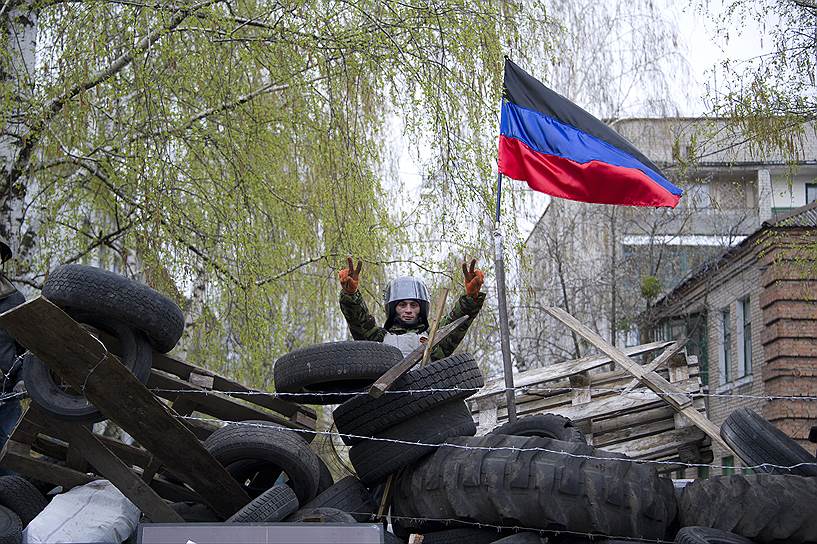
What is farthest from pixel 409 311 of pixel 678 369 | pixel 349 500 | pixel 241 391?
pixel 678 369

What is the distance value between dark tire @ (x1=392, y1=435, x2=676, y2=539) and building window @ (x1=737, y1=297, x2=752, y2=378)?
15.6 metres

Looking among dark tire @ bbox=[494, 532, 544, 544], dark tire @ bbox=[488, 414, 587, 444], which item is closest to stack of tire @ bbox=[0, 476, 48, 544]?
dark tire @ bbox=[494, 532, 544, 544]

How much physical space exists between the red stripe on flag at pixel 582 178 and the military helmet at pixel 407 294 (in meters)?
1.24

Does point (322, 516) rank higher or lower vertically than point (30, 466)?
lower

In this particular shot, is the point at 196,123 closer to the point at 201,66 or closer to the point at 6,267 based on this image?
the point at 201,66

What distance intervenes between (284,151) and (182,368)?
6.02 meters

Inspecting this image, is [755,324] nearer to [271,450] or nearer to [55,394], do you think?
[271,450]

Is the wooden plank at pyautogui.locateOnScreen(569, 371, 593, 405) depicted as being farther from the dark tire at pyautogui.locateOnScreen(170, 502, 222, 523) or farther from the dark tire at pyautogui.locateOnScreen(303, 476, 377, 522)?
the dark tire at pyautogui.locateOnScreen(170, 502, 222, 523)

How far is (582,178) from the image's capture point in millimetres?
7645

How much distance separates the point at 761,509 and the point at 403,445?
1916 millimetres

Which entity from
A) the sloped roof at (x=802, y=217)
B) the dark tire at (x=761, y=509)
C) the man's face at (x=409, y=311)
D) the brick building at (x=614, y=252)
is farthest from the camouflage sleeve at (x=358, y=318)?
the brick building at (x=614, y=252)

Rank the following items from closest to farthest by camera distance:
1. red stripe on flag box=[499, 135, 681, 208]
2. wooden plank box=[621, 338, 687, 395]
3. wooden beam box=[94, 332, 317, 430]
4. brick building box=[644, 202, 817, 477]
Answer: wooden beam box=[94, 332, 317, 430] < red stripe on flag box=[499, 135, 681, 208] < wooden plank box=[621, 338, 687, 395] < brick building box=[644, 202, 817, 477]

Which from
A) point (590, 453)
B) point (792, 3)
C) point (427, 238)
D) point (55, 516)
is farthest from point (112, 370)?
point (427, 238)

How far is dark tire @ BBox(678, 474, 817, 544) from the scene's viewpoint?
16.2 ft
